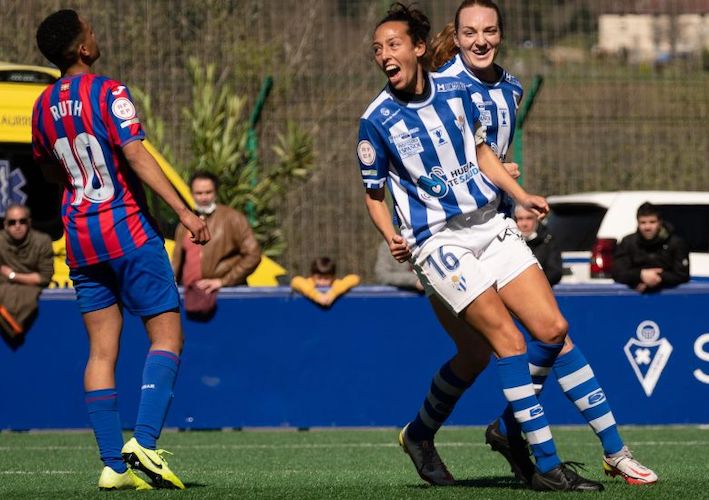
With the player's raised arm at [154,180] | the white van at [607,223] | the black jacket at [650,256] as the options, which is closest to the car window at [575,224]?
the white van at [607,223]

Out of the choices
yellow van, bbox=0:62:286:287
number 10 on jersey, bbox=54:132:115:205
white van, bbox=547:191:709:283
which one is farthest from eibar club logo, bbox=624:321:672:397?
number 10 on jersey, bbox=54:132:115:205

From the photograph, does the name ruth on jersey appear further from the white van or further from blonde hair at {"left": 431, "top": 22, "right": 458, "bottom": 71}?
the white van

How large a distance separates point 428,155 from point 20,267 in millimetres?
6382

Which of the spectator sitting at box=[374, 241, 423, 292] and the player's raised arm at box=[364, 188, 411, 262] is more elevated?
the player's raised arm at box=[364, 188, 411, 262]

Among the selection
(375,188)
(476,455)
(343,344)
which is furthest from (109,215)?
(343,344)

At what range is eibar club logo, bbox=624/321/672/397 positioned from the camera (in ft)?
38.8

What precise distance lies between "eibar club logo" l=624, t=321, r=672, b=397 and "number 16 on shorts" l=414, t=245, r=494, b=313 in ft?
17.5

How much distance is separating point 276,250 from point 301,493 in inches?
367

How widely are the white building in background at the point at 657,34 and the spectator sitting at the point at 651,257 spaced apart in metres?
4.14

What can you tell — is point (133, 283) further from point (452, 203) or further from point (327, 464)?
point (327, 464)

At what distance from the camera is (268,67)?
16391 millimetres

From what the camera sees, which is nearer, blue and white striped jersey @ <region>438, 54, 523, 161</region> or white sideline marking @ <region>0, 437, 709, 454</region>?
blue and white striped jersey @ <region>438, 54, 523, 161</region>

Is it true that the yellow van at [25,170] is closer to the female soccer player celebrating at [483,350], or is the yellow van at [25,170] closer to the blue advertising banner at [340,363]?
the blue advertising banner at [340,363]

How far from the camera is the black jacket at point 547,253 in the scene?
12.1m
